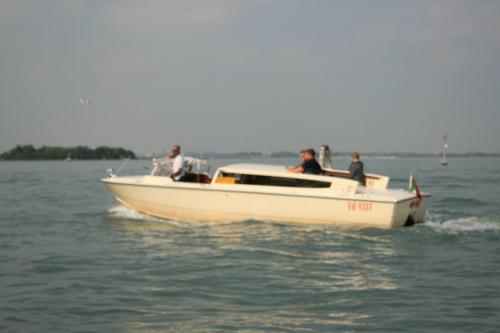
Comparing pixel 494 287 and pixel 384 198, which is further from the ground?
pixel 384 198

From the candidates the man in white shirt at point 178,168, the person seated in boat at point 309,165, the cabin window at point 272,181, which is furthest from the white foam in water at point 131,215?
the person seated in boat at point 309,165

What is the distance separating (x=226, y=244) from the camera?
1288 centimetres

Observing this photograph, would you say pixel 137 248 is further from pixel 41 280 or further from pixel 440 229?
pixel 440 229

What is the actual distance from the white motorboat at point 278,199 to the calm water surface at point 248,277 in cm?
35

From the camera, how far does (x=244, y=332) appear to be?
7012 millimetres

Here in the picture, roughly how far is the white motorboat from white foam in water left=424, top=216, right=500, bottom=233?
606 mm

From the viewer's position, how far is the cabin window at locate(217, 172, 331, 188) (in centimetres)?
1451

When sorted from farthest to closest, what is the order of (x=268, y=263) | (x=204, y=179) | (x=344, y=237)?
(x=204, y=179) → (x=344, y=237) → (x=268, y=263)

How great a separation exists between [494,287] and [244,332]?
431 centimetres

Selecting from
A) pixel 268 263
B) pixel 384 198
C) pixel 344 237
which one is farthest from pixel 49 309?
pixel 384 198

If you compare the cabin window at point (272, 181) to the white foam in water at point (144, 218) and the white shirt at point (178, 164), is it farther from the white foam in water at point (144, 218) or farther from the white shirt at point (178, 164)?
the white shirt at point (178, 164)

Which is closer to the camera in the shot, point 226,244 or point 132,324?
point 132,324

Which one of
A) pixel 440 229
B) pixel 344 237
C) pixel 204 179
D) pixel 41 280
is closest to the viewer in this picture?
pixel 41 280

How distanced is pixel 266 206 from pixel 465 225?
5.22 meters
